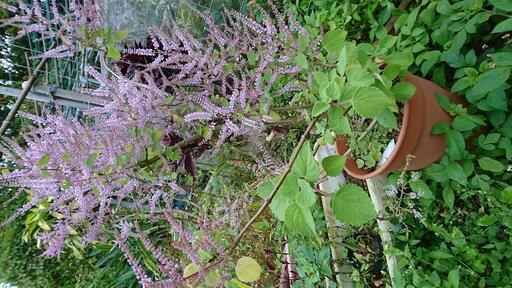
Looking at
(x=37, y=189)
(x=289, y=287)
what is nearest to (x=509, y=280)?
(x=289, y=287)

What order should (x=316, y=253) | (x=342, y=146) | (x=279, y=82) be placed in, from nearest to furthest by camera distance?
(x=342, y=146)
(x=316, y=253)
(x=279, y=82)

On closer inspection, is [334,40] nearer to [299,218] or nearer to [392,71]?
[392,71]

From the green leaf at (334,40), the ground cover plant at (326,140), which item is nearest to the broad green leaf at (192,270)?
the ground cover plant at (326,140)

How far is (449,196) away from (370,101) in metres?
0.44

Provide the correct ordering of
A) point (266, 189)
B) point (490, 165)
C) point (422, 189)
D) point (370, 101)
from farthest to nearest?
point (422, 189) → point (490, 165) → point (266, 189) → point (370, 101)

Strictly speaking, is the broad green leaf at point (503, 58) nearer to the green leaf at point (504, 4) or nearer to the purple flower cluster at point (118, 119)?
the green leaf at point (504, 4)

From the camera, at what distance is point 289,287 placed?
4.83 feet

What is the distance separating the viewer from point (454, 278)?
0.86m

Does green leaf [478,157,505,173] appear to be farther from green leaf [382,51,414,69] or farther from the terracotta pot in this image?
green leaf [382,51,414,69]

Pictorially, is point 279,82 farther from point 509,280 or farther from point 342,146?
point 509,280

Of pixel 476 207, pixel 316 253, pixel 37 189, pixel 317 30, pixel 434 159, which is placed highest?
pixel 317 30

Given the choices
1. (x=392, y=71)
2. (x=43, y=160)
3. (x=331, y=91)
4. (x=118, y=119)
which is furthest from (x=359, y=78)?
(x=43, y=160)

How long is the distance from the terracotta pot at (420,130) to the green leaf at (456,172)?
44 mm

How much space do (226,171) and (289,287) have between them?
0.87 meters
